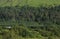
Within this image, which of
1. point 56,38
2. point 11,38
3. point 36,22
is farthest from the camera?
point 36,22

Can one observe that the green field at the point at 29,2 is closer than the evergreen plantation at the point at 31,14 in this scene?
No

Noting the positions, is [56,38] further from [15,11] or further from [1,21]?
[15,11]

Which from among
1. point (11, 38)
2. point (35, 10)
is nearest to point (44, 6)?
point (35, 10)

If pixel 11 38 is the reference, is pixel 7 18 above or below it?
below

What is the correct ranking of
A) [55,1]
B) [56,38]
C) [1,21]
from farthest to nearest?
[55,1]
[1,21]
[56,38]

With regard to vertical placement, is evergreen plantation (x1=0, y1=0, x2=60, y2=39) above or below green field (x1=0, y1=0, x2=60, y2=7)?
below

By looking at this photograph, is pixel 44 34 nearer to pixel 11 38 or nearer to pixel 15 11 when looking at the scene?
pixel 11 38

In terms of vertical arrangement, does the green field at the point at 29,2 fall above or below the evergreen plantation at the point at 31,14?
above

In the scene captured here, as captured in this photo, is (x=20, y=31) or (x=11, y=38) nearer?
(x=11, y=38)

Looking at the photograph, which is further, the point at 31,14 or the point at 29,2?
the point at 29,2

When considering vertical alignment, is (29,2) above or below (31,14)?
above

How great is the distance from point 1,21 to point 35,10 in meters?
12.6

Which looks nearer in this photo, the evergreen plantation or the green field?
the evergreen plantation

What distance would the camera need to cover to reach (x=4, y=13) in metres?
80.4
